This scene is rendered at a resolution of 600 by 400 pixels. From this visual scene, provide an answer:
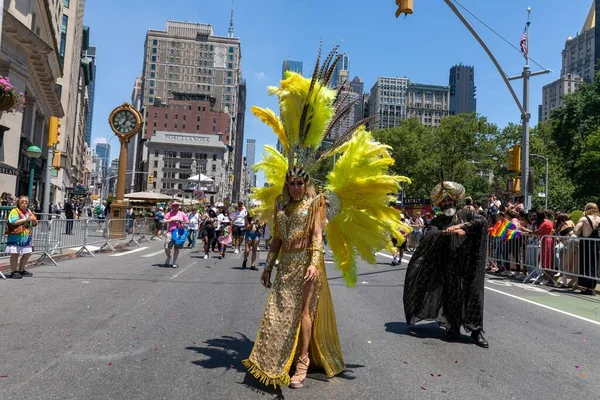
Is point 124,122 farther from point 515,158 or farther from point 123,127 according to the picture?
point 515,158

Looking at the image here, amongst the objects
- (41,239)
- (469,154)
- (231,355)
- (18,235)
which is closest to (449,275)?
(231,355)

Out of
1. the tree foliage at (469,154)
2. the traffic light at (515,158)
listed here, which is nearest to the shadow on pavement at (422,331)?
the traffic light at (515,158)

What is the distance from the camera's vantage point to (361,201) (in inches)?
168

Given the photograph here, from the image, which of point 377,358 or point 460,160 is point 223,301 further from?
point 460,160

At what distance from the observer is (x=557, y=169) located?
190 feet

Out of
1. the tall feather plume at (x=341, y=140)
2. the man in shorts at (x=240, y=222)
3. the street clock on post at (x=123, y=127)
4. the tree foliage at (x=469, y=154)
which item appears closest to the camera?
the tall feather plume at (x=341, y=140)

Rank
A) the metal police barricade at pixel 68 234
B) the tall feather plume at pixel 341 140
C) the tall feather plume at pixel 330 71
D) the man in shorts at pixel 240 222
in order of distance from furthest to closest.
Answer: the man in shorts at pixel 240 222 → the metal police barricade at pixel 68 234 → the tall feather plume at pixel 341 140 → the tall feather plume at pixel 330 71

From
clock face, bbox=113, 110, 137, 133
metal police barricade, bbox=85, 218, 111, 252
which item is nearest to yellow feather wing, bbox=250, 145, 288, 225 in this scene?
metal police barricade, bbox=85, 218, 111, 252

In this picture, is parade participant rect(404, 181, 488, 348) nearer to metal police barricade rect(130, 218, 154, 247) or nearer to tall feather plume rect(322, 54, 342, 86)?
tall feather plume rect(322, 54, 342, 86)

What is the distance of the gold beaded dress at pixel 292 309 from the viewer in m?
3.79

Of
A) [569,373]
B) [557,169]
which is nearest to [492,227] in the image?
[569,373]

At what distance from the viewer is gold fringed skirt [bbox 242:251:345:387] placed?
3740 mm

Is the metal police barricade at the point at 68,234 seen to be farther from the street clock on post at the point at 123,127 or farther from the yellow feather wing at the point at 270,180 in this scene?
the yellow feather wing at the point at 270,180

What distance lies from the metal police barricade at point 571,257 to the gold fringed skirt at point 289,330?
8354 millimetres
